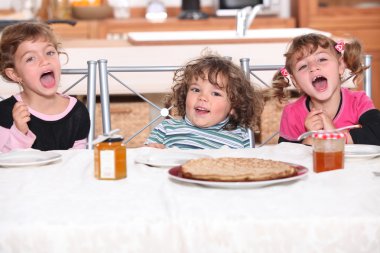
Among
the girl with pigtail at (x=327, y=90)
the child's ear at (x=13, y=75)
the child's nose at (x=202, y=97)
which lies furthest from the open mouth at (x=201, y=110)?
the child's ear at (x=13, y=75)

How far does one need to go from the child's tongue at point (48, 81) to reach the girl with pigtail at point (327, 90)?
71 centimetres

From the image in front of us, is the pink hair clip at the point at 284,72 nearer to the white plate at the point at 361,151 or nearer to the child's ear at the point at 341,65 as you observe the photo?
the child's ear at the point at 341,65

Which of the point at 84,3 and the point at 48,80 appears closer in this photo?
the point at 48,80

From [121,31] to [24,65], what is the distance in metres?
3.04

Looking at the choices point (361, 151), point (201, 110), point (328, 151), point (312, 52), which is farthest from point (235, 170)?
point (312, 52)

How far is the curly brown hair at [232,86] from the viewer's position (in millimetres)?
2271

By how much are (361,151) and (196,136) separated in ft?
2.12

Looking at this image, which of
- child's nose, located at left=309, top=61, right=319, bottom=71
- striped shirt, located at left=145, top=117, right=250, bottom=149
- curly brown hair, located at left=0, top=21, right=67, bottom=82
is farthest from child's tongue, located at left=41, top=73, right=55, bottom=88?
child's nose, located at left=309, top=61, right=319, bottom=71

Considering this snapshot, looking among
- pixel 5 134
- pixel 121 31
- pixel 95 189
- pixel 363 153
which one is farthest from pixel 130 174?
pixel 121 31

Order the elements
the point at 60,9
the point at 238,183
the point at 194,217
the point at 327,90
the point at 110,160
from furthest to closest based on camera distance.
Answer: the point at 60,9, the point at 327,90, the point at 110,160, the point at 238,183, the point at 194,217

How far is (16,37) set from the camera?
7.72 ft

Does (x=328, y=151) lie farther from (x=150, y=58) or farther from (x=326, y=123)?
(x=150, y=58)

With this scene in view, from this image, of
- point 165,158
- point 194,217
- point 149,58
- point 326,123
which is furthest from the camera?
point 149,58

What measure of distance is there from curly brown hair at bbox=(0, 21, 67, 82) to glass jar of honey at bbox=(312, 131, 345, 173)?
1107mm
